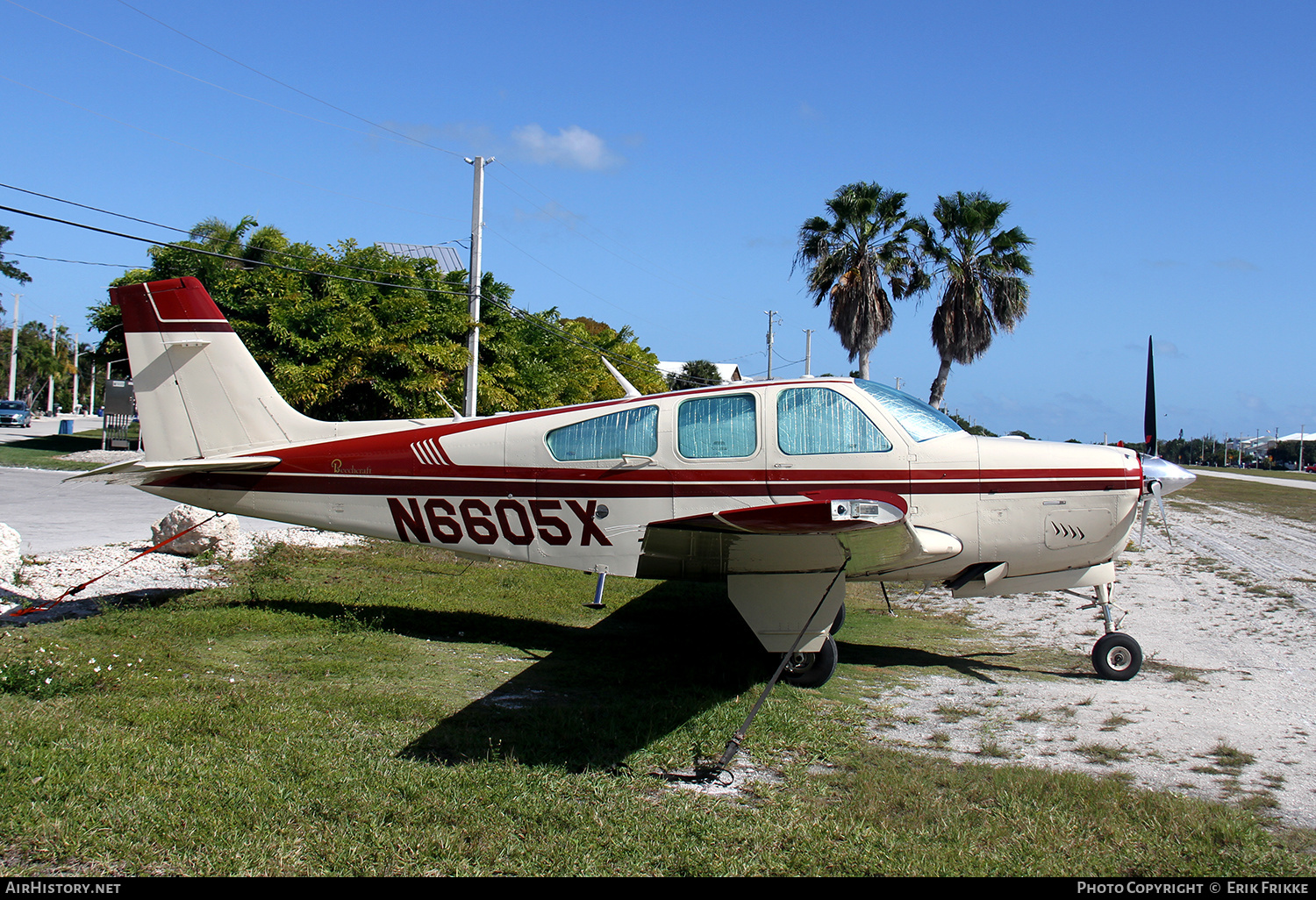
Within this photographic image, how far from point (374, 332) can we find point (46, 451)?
21119 mm

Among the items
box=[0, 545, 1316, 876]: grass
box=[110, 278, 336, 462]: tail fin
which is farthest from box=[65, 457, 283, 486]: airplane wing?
box=[0, 545, 1316, 876]: grass

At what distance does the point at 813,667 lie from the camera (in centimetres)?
631

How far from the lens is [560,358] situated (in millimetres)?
25156

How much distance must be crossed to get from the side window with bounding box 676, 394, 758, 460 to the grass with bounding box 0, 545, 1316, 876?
1778 millimetres

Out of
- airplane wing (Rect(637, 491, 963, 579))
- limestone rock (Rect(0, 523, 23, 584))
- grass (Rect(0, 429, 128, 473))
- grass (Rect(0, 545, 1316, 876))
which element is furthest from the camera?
grass (Rect(0, 429, 128, 473))

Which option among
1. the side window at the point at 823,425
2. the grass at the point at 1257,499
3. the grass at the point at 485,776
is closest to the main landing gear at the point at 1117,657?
the grass at the point at 485,776

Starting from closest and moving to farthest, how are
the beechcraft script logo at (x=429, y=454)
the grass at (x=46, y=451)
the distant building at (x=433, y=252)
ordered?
the beechcraft script logo at (x=429, y=454) → the grass at (x=46, y=451) → the distant building at (x=433, y=252)

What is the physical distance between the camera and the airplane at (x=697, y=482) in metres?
6.22

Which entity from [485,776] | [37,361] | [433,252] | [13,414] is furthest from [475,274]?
[37,361]

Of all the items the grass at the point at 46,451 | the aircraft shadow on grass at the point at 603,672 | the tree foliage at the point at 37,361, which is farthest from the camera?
the tree foliage at the point at 37,361

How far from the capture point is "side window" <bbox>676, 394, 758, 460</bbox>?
6402mm

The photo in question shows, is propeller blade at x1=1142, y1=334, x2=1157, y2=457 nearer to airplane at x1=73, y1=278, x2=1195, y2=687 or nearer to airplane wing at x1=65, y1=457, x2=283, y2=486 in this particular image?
airplane at x1=73, y1=278, x2=1195, y2=687

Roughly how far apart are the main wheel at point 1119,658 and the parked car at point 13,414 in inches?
2518

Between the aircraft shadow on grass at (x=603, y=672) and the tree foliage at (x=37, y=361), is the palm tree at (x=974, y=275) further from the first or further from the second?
the tree foliage at (x=37, y=361)
